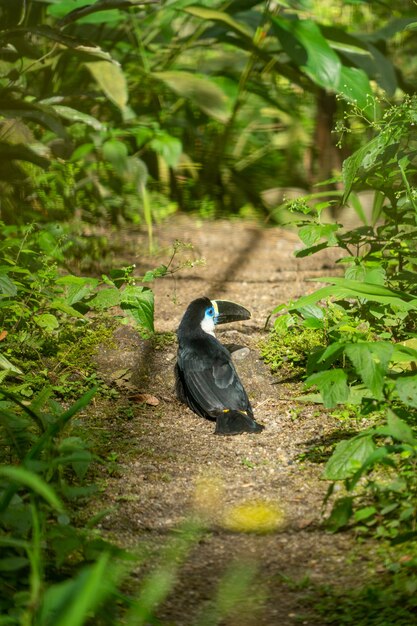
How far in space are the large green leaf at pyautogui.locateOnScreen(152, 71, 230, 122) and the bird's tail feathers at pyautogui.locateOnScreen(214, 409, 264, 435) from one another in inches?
108

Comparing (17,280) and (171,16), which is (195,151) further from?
(17,280)

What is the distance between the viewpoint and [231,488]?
3.14 meters

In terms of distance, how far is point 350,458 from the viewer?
2742mm

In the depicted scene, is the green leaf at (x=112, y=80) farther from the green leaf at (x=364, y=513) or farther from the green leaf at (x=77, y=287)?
the green leaf at (x=364, y=513)

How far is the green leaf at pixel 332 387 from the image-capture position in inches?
116

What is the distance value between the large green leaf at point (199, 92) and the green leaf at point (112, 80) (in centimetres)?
55

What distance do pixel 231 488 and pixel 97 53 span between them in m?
2.88

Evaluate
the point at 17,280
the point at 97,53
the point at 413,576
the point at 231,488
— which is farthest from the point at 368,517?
the point at 97,53

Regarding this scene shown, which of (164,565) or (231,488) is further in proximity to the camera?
(231,488)

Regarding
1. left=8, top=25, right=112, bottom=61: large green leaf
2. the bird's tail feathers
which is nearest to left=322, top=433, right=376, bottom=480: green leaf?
the bird's tail feathers

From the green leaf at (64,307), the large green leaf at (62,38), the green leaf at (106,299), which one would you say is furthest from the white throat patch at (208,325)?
the large green leaf at (62,38)

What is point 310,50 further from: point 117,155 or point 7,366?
point 7,366

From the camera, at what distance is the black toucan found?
12.1 ft

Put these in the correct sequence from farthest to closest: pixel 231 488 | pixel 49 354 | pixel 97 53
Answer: pixel 97 53, pixel 49 354, pixel 231 488
